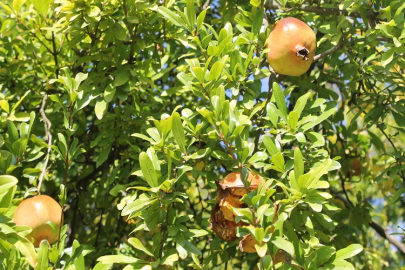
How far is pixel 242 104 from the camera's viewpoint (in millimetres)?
1543

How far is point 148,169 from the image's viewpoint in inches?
46.7

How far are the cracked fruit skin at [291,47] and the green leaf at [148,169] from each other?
0.52 meters

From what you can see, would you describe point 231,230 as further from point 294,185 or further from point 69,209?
point 69,209

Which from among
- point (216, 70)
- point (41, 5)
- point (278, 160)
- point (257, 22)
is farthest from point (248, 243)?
point (41, 5)

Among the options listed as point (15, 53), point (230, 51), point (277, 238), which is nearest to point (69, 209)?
point (15, 53)

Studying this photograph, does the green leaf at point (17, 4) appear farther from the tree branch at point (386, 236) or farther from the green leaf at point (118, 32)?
the tree branch at point (386, 236)

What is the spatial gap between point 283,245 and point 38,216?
71 centimetres

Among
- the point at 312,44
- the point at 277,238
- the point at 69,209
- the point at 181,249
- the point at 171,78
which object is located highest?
the point at 312,44

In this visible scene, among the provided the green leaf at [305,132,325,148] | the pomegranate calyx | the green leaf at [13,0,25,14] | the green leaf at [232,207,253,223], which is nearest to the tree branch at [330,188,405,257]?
the green leaf at [305,132,325,148]

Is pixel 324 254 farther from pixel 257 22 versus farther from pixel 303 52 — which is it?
pixel 257 22

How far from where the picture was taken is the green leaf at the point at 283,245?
42.2 inches

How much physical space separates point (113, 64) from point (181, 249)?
2.56 feet

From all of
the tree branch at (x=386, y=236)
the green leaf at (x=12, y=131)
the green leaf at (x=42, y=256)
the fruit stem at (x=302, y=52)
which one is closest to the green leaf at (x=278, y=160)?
the fruit stem at (x=302, y=52)

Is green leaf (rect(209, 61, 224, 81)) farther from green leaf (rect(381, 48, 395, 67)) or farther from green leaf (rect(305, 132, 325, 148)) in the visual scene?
green leaf (rect(381, 48, 395, 67))
